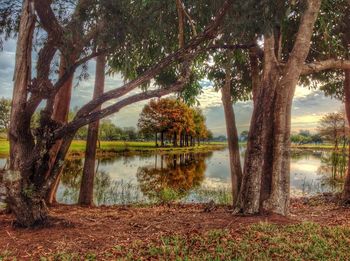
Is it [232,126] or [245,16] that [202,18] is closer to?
[245,16]

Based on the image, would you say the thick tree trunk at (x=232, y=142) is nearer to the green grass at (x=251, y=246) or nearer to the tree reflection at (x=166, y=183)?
the green grass at (x=251, y=246)

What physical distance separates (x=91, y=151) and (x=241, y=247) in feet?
25.6

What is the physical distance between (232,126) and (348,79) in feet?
16.5

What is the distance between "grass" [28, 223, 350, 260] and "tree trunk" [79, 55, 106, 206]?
261 inches

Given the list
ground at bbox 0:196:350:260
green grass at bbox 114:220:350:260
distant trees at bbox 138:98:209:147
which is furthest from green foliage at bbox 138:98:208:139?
green grass at bbox 114:220:350:260

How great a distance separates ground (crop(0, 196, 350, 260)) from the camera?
6164mm

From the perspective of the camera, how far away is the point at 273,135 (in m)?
9.74

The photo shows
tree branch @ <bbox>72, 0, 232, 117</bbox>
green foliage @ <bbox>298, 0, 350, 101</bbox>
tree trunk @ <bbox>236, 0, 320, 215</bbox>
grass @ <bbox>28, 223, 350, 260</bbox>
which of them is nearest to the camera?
grass @ <bbox>28, 223, 350, 260</bbox>

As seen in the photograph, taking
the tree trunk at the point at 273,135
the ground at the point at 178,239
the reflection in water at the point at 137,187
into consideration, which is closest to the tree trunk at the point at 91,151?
the reflection in water at the point at 137,187

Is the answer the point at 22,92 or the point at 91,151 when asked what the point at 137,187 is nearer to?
the point at 91,151

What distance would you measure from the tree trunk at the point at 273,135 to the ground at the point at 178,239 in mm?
600

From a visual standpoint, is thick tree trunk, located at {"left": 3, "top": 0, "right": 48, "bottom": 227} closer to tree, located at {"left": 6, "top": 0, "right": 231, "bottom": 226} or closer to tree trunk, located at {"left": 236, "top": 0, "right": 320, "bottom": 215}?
tree, located at {"left": 6, "top": 0, "right": 231, "bottom": 226}

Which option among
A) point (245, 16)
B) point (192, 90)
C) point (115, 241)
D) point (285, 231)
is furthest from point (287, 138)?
point (115, 241)

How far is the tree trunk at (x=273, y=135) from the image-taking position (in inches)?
374
